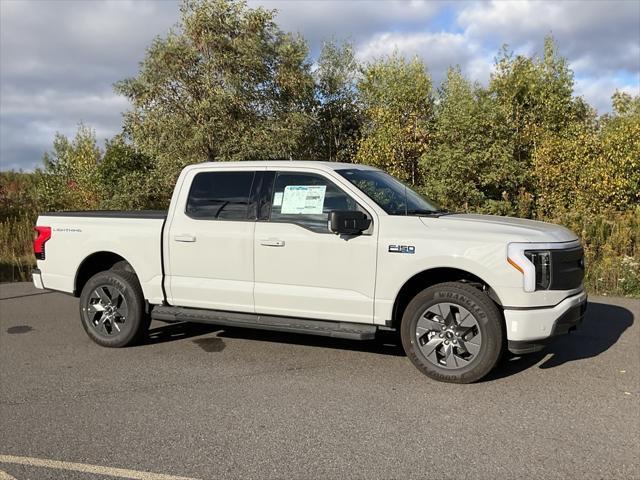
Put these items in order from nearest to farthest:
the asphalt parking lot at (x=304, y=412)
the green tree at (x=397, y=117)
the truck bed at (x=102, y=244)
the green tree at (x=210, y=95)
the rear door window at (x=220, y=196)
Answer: the asphalt parking lot at (x=304, y=412), the rear door window at (x=220, y=196), the truck bed at (x=102, y=244), the green tree at (x=210, y=95), the green tree at (x=397, y=117)

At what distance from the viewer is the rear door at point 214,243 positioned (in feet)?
18.5

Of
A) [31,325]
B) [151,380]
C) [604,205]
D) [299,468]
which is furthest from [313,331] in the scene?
[604,205]

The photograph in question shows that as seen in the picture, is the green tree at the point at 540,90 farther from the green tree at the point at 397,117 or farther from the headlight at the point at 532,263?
the headlight at the point at 532,263

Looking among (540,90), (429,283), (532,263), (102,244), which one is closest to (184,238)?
(102,244)

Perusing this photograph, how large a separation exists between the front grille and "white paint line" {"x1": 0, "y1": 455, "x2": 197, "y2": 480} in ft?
10.6

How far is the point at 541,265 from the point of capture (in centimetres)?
468

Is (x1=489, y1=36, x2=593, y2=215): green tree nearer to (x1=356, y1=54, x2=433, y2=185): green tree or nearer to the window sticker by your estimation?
(x1=356, y1=54, x2=433, y2=185): green tree

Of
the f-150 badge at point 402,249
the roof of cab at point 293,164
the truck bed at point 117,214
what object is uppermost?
the roof of cab at point 293,164

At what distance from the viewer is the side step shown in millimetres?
5191

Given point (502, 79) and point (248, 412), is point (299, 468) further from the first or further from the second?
point (502, 79)

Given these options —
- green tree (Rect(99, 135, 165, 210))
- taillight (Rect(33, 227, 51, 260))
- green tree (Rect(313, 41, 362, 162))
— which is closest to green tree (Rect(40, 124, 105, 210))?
green tree (Rect(99, 135, 165, 210))

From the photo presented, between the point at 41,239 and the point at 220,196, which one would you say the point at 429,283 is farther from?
the point at 41,239

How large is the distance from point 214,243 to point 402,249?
1.90m

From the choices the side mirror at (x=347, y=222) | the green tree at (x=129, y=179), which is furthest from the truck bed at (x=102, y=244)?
the green tree at (x=129, y=179)
